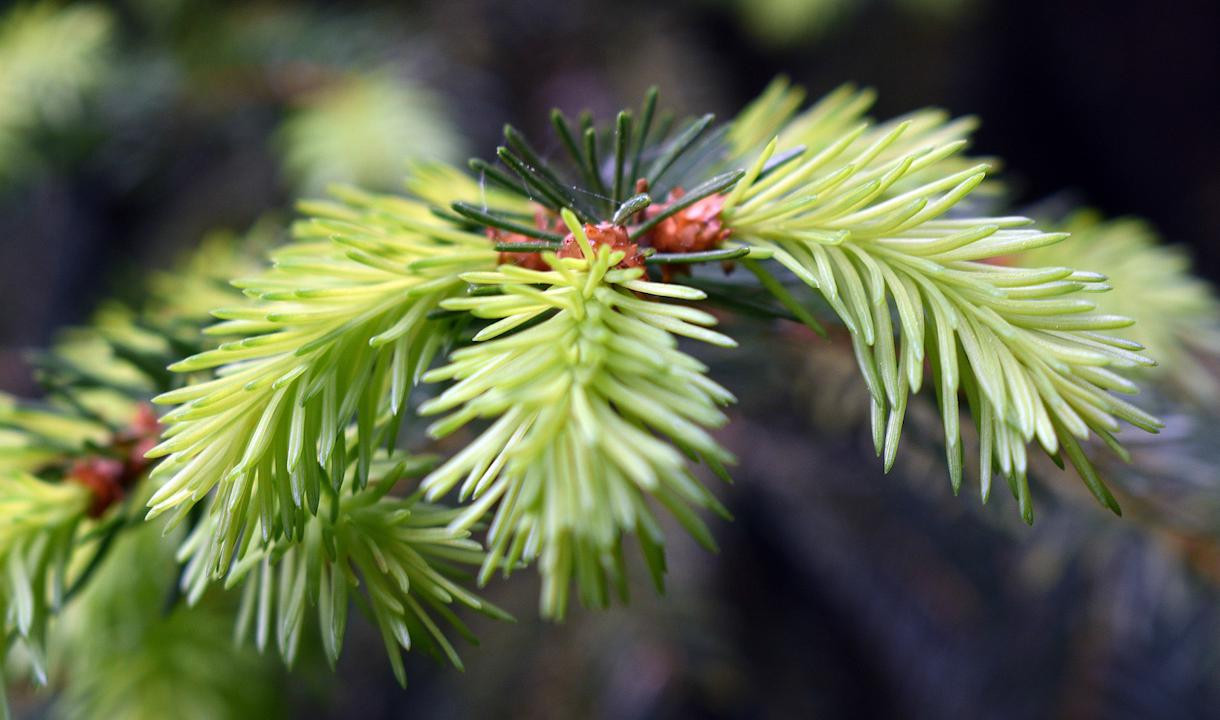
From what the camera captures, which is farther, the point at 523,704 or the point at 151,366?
the point at 523,704

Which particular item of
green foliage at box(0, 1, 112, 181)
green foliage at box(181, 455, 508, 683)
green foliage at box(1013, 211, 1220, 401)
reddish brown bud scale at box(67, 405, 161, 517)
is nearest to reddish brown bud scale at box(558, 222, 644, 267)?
green foliage at box(181, 455, 508, 683)

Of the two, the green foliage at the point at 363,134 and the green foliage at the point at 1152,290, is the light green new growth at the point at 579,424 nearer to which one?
the green foliage at the point at 1152,290

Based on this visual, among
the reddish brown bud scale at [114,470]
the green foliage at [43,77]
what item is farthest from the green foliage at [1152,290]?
the green foliage at [43,77]

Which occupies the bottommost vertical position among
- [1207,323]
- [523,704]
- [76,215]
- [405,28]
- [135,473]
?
[523,704]

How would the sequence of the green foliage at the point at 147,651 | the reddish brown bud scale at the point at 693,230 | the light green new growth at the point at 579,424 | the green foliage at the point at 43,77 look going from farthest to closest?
the green foliage at the point at 43,77 → the green foliage at the point at 147,651 → the reddish brown bud scale at the point at 693,230 → the light green new growth at the point at 579,424

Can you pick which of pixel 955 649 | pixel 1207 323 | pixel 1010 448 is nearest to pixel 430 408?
pixel 1010 448

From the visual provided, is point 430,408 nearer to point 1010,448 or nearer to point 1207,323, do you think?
point 1010,448

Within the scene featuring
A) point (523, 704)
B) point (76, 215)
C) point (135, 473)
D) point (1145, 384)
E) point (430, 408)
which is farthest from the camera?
point (76, 215)

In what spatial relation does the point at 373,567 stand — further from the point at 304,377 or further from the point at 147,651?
the point at 147,651
